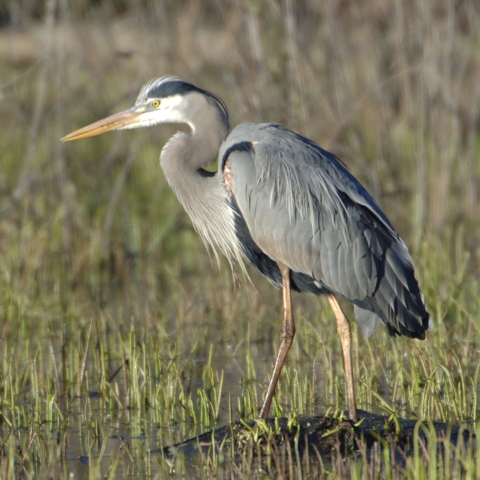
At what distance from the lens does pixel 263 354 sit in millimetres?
5840

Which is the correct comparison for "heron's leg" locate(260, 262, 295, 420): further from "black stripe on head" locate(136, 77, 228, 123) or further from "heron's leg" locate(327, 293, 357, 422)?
"black stripe on head" locate(136, 77, 228, 123)

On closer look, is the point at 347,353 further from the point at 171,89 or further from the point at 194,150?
the point at 171,89

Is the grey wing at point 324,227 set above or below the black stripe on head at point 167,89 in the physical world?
below

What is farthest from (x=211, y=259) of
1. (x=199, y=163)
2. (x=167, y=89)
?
(x=167, y=89)

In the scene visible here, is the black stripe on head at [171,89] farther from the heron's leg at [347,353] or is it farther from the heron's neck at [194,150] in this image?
the heron's leg at [347,353]

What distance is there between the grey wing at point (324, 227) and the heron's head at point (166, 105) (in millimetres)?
416

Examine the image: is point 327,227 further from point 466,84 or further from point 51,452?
point 466,84

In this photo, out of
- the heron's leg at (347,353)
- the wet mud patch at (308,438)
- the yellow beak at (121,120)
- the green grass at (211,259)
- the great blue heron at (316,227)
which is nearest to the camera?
the wet mud patch at (308,438)

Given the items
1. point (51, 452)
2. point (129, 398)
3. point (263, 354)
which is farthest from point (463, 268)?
point (51, 452)

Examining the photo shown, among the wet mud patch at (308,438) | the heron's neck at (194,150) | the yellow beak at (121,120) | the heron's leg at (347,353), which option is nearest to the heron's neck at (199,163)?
the heron's neck at (194,150)

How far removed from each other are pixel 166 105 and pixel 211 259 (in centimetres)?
190

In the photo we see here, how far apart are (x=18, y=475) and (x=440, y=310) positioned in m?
2.66

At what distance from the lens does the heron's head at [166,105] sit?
16.5 feet

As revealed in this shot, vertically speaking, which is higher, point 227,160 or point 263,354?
point 227,160
